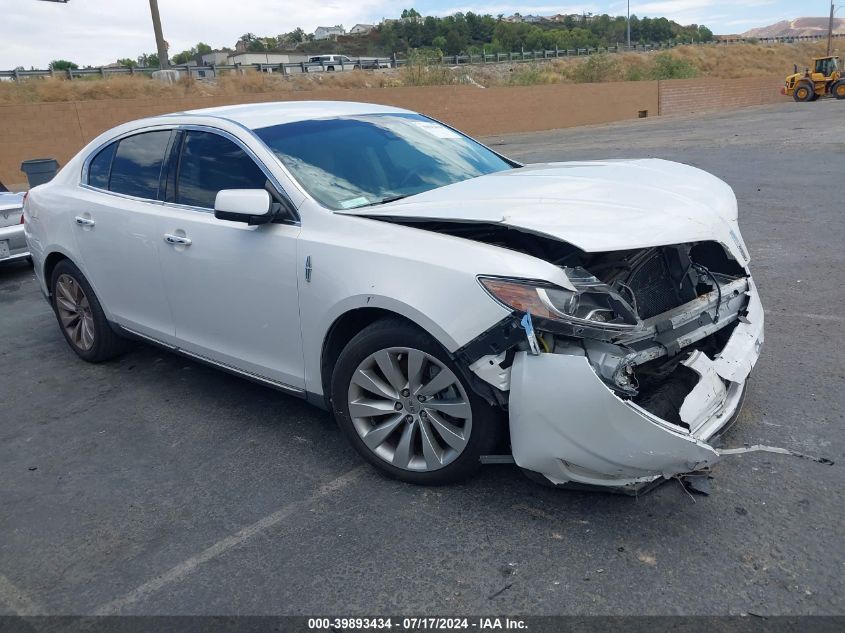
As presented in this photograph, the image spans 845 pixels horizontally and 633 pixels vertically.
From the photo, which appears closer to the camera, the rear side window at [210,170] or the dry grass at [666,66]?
the rear side window at [210,170]

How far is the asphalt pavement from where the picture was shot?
2.67 meters

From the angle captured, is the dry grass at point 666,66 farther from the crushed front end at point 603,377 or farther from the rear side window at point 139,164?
the crushed front end at point 603,377

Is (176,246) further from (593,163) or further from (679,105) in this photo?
(679,105)

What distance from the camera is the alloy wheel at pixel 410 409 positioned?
3.13 m

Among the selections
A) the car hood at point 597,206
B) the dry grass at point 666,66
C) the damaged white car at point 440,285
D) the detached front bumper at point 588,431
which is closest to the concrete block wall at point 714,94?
the dry grass at point 666,66

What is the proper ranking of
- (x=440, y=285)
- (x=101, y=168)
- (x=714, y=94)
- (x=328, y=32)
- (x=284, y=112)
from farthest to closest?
(x=328, y=32)
(x=714, y=94)
(x=101, y=168)
(x=284, y=112)
(x=440, y=285)

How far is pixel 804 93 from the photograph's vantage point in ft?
148

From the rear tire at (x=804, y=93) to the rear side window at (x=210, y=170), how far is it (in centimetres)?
4939

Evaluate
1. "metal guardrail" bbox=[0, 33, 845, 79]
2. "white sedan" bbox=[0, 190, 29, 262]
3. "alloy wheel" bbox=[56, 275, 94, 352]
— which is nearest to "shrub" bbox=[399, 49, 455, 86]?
"metal guardrail" bbox=[0, 33, 845, 79]

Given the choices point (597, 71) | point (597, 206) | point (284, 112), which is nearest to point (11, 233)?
point (284, 112)

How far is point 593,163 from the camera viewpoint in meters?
4.39

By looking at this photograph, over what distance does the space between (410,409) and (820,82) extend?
5017cm

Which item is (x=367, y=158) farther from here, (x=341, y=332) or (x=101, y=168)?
(x=101, y=168)

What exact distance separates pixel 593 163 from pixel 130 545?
128 inches
